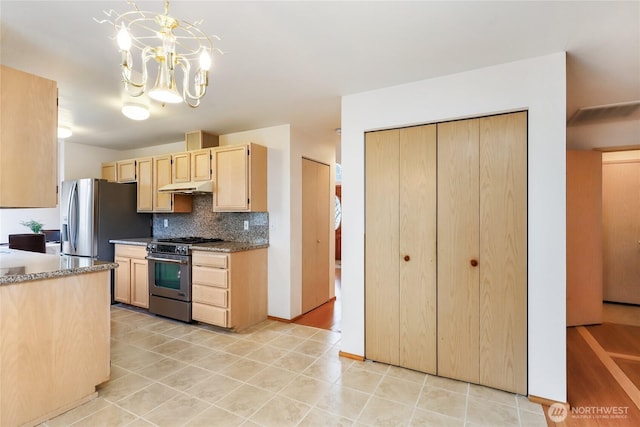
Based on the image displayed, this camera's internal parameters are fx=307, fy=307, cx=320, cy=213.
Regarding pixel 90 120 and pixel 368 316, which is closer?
pixel 368 316

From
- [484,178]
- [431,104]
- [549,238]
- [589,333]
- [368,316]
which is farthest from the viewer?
[589,333]

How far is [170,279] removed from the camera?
3.71m

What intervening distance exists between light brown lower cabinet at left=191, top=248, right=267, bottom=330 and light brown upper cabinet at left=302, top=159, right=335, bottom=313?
69 cm

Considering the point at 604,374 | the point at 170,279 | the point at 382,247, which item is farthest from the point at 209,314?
the point at 604,374

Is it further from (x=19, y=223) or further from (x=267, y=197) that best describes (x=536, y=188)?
(x=19, y=223)

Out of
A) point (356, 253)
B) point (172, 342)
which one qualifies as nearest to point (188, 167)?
point (172, 342)

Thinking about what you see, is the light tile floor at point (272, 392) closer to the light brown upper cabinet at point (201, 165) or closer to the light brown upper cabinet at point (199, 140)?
the light brown upper cabinet at point (201, 165)

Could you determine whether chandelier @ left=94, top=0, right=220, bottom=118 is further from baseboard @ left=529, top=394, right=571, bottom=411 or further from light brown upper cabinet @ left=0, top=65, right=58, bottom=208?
baseboard @ left=529, top=394, right=571, bottom=411

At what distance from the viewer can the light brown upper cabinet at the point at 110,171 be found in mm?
4781

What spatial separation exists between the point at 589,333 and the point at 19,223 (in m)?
8.90

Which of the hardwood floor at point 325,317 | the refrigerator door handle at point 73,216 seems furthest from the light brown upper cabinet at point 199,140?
the hardwood floor at point 325,317

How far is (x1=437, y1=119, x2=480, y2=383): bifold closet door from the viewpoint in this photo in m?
2.39

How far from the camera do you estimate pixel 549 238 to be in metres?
2.14

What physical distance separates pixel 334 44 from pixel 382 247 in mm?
1653
